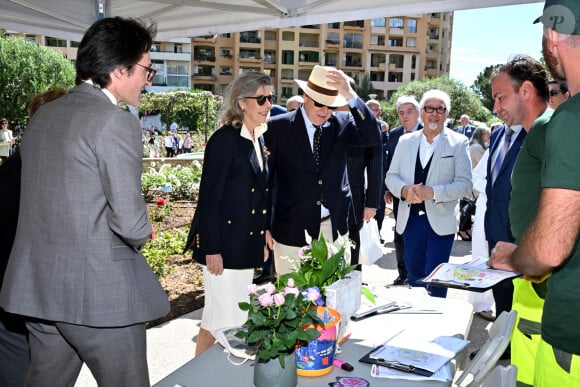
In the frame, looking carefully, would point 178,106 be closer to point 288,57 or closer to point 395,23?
point 288,57

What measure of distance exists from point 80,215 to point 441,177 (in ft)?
11.3

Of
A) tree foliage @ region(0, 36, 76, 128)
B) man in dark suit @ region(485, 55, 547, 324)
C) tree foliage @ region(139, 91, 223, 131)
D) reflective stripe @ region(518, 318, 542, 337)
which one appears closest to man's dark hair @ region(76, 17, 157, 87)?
reflective stripe @ region(518, 318, 542, 337)

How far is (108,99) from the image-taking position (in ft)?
6.39

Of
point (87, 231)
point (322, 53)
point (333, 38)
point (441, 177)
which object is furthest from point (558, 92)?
point (333, 38)

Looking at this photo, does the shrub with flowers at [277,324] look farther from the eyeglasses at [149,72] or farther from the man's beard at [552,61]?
the man's beard at [552,61]

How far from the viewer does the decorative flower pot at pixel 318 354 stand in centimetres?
191

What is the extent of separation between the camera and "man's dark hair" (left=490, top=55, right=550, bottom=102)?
10.6 feet

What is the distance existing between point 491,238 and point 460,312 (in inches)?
54.8

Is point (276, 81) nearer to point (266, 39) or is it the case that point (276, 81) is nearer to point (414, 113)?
point (266, 39)

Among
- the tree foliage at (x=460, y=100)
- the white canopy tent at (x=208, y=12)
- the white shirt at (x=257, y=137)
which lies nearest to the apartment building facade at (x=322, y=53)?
the tree foliage at (x=460, y=100)

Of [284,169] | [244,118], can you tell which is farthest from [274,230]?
[244,118]

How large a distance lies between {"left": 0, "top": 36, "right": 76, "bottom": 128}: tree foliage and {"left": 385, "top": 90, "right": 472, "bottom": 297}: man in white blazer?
2506cm

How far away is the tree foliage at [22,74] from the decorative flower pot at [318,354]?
2726 centimetres

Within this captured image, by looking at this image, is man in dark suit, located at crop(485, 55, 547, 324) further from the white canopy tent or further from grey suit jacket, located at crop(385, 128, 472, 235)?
the white canopy tent
